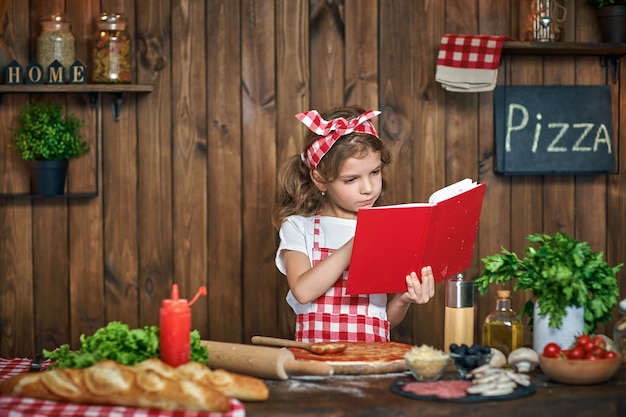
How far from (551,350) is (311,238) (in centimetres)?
87

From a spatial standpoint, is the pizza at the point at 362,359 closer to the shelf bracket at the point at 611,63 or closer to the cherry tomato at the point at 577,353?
the cherry tomato at the point at 577,353

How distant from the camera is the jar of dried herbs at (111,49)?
2826mm

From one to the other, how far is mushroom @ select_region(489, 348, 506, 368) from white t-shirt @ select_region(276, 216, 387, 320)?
58 cm

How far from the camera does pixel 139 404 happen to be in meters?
1.58

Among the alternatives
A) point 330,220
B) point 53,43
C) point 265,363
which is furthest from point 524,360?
point 53,43

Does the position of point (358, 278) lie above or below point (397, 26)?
below

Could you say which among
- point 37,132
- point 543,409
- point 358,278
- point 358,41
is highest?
point 358,41

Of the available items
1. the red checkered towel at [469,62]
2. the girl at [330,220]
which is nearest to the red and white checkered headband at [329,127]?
the girl at [330,220]

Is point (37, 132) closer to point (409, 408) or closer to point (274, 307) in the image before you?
point (274, 307)

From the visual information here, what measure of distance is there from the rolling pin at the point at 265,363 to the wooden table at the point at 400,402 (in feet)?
0.07

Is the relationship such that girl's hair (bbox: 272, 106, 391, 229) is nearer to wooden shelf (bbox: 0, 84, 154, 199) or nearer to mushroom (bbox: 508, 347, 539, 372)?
wooden shelf (bbox: 0, 84, 154, 199)

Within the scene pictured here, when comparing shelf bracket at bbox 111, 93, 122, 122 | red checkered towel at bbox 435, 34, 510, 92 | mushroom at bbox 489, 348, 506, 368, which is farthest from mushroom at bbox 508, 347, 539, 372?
shelf bracket at bbox 111, 93, 122, 122

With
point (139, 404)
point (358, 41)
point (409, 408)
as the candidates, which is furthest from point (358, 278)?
point (358, 41)

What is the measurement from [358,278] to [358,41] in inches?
47.0
